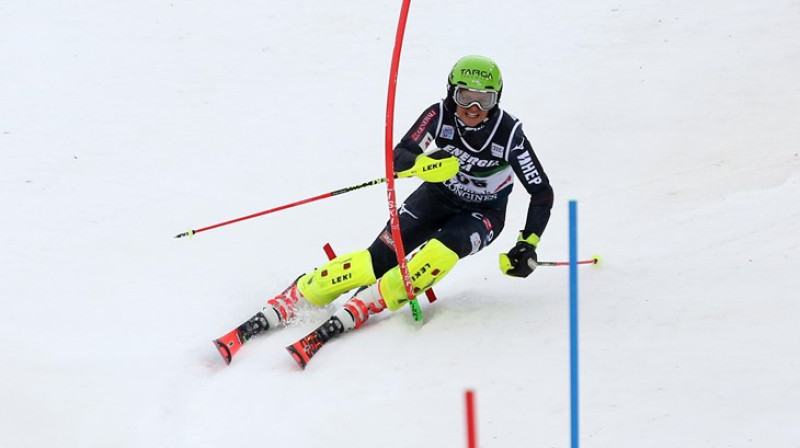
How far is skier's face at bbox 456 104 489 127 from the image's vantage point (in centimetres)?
522

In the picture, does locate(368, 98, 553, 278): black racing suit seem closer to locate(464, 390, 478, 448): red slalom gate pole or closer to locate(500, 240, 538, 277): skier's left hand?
locate(500, 240, 538, 277): skier's left hand

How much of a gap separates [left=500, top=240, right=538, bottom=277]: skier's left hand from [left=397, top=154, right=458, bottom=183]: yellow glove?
0.54 meters

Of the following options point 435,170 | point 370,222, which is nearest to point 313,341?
point 435,170

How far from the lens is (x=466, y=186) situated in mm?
5570

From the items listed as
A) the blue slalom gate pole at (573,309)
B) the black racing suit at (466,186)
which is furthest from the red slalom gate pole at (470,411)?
the black racing suit at (466,186)

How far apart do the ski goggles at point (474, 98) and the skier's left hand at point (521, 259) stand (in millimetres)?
784

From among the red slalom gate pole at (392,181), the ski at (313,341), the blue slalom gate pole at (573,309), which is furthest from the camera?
the ski at (313,341)

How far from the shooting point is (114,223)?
695cm

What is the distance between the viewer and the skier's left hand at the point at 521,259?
17.0ft

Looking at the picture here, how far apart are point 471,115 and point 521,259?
2.77ft

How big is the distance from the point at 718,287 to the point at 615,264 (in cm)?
82

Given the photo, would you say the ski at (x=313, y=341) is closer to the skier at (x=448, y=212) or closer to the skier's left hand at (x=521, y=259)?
the skier at (x=448, y=212)

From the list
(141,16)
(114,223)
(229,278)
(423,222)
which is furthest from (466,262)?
(141,16)

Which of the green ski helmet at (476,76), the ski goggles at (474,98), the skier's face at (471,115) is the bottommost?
the skier's face at (471,115)
